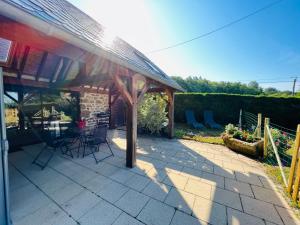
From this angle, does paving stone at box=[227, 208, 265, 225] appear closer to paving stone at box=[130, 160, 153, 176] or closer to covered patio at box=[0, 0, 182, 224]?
paving stone at box=[130, 160, 153, 176]

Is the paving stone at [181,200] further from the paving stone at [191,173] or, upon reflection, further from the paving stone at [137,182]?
the paving stone at [191,173]

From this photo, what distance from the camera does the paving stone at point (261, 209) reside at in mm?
1896

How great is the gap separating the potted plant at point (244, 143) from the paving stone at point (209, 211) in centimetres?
276

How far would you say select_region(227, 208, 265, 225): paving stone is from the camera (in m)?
1.79

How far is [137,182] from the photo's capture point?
2.65m

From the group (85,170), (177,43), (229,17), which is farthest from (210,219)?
(177,43)

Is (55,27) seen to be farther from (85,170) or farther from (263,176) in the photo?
Answer: (263,176)

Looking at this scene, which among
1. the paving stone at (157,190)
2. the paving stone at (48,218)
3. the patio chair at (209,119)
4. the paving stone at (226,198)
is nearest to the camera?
the paving stone at (48,218)

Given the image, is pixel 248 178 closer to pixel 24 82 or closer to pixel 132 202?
pixel 132 202

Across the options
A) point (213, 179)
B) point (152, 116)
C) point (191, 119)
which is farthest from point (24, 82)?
point (191, 119)

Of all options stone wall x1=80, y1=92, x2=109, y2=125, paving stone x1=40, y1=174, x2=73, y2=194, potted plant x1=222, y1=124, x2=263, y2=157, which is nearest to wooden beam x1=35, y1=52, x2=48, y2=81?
stone wall x1=80, y1=92, x2=109, y2=125

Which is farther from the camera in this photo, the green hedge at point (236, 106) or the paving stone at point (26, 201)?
the green hedge at point (236, 106)

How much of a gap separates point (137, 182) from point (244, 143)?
351 cm

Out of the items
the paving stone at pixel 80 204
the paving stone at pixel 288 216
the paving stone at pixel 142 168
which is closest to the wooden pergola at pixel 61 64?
the paving stone at pixel 142 168
